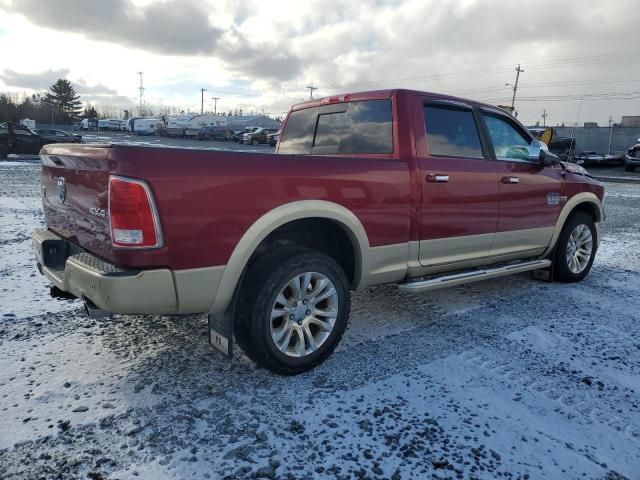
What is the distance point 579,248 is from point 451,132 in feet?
8.49

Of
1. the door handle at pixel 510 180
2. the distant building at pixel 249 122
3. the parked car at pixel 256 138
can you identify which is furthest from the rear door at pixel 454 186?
the distant building at pixel 249 122

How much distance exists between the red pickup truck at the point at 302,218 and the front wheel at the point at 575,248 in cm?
62

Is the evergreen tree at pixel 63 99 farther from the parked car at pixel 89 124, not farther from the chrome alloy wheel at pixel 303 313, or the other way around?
the chrome alloy wheel at pixel 303 313

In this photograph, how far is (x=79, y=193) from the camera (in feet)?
→ 9.65

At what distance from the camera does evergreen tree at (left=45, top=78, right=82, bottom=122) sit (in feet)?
303

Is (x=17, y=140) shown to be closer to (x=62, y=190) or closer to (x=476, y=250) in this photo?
(x=62, y=190)

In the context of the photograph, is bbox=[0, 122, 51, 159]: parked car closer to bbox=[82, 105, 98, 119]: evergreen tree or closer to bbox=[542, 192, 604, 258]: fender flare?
bbox=[542, 192, 604, 258]: fender flare

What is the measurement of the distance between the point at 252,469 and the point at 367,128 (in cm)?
278

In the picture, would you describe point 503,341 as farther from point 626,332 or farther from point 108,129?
Answer: point 108,129

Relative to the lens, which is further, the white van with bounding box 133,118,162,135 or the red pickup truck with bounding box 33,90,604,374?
the white van with bounding box 133,118,162,135

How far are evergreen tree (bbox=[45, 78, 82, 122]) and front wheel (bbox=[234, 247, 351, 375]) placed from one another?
10239cm

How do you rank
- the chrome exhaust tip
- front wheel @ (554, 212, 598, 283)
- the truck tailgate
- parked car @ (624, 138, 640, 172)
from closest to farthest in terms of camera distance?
1. the truck tailgate
2. the chrome exhaust tip
3. front wheel @ (554, 212, 598, 283)
4. parked car @ (624, 138, 640, 172)

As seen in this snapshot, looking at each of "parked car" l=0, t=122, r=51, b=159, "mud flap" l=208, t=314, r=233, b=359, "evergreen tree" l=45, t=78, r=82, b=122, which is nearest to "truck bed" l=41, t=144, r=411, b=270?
"mud flap" l=208, t=314, r=233, b=359

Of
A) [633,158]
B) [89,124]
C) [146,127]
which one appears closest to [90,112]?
[89,124]
